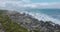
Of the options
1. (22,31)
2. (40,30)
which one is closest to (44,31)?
(40,30)

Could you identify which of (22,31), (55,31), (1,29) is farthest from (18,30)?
(55,31)

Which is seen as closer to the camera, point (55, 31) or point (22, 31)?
point (22, 31)

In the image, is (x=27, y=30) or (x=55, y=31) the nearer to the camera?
(x=27, y=30)

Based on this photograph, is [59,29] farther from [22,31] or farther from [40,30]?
[22,31]

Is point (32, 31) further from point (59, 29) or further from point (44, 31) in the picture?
point (59, 29)

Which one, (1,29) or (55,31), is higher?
(1,29)

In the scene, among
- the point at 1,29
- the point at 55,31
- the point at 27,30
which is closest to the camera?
the point at 1,29

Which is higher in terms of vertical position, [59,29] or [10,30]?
[10,30]

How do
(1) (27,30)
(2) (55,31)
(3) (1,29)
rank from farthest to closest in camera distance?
(2) (55,31) < (1) (27,30) < (3) (1,29)
